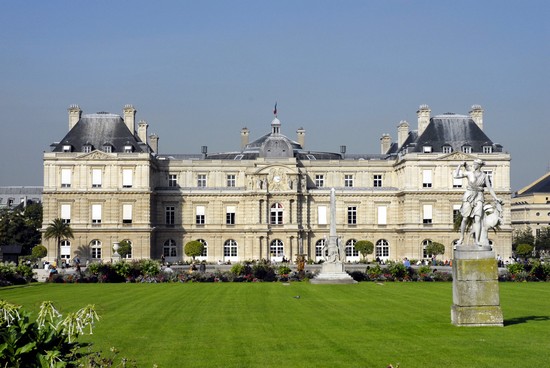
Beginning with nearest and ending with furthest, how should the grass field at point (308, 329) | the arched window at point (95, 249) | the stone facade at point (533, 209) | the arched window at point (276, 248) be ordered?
the grass field at point (308, 329)
the arched window at point (95, 249)
the arched window at point (276, 248)
the stone facade at point (533, 209)

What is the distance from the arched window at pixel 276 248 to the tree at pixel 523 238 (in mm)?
40800

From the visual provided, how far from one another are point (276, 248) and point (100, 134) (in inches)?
928

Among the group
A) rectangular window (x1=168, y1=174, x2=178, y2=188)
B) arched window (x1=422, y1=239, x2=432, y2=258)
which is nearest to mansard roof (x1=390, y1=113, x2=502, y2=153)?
arched window (x1=422, y1=239, x2=432, y2=258)

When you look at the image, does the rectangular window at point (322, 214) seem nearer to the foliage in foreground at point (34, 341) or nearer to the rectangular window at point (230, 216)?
the rectangular window at point (230, 216)

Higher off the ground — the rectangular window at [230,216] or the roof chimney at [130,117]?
the roof chimney at [130,117]

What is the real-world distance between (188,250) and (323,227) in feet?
53.8

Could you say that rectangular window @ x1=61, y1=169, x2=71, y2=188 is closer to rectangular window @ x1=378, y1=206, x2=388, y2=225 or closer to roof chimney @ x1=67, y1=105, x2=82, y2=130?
roof chimney @ x1=67, y1=105, x2=82, y2=130

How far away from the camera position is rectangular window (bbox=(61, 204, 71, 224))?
91.8 m

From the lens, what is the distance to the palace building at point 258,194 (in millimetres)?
91750

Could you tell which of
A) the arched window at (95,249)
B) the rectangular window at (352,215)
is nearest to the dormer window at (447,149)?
the rectangular window at (352,215)

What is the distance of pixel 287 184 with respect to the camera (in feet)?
315

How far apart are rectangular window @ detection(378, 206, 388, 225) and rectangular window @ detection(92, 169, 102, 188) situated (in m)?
32.5

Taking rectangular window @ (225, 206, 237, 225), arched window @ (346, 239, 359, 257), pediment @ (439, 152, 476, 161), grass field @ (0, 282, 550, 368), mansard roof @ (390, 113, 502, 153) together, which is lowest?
grass field @ (0, 282, 550, 368)

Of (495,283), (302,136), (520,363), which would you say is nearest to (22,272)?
(495,283)
